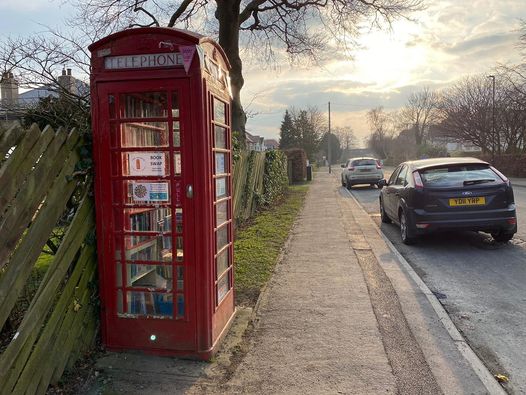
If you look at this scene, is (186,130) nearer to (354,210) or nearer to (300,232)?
(300,232)

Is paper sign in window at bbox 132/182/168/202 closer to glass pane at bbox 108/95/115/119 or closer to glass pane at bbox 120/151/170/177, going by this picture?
glass pane at bbox 120/151/170/177

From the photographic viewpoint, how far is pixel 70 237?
349 cm

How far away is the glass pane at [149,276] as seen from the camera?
3861mm

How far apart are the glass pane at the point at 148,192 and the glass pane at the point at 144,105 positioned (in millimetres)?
555

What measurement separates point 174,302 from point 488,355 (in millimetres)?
2739

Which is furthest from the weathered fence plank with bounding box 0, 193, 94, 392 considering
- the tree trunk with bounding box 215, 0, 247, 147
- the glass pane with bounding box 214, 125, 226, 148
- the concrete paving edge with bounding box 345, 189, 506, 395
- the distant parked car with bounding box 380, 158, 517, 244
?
the tree trunk with bounding box 215, 0, 247, 147

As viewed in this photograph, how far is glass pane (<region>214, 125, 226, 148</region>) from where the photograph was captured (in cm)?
413

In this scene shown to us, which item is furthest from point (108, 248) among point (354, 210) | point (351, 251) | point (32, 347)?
point (354, 210)

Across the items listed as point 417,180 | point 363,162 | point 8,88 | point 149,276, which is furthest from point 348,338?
point 363,162

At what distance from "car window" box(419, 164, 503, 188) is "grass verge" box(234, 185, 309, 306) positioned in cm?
298

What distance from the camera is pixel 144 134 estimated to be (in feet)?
13.2

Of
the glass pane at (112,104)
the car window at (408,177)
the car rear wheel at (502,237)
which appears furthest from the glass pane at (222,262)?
the car rear wheel at (502,237)

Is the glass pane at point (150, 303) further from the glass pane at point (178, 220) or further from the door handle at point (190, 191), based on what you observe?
the door handle at point (190, 191)

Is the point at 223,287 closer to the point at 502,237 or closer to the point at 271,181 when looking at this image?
the point at 502,237
